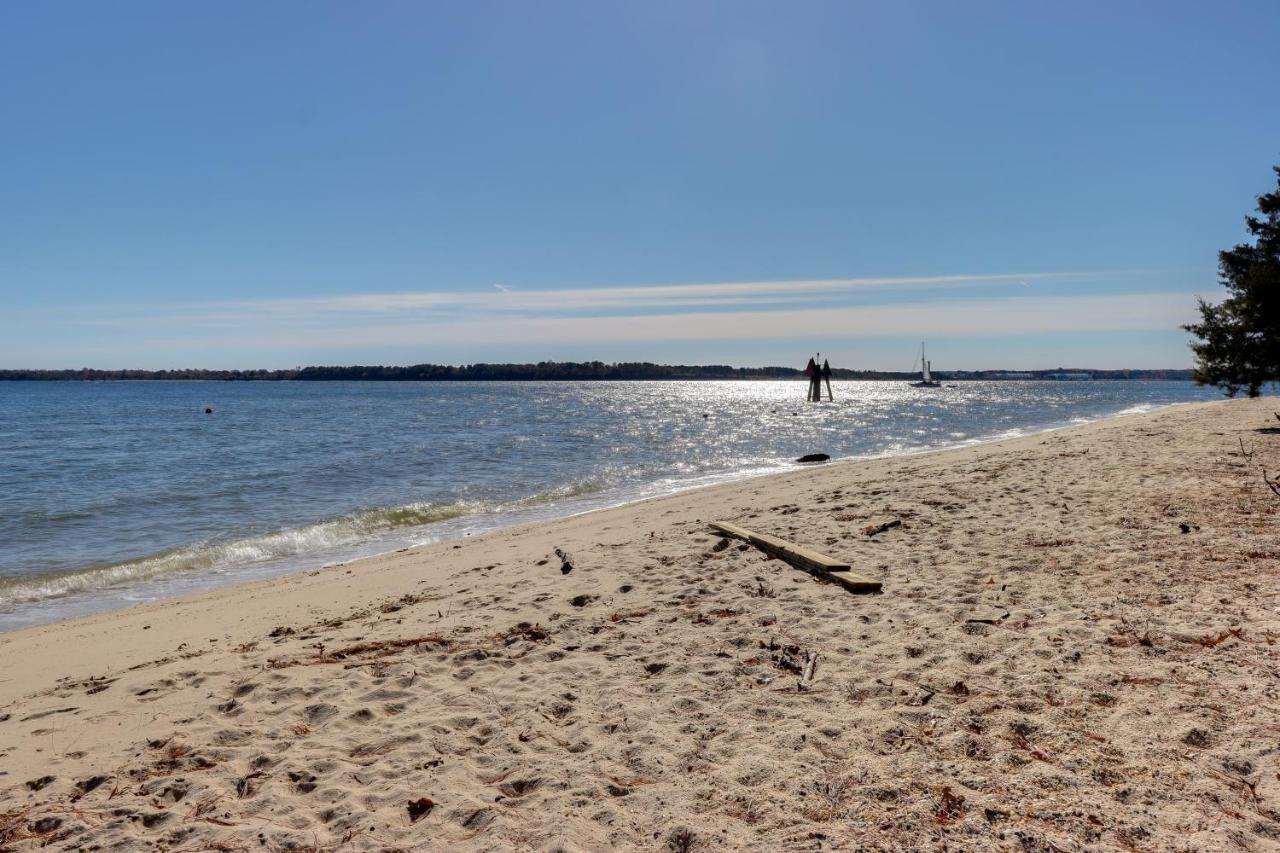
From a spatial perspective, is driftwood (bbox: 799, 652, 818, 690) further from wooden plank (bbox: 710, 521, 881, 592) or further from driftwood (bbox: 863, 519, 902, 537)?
driftwood (bbox: 863, 519, 902, 537)

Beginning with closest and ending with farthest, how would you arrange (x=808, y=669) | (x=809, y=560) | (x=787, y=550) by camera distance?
(x=808, y=669)
(x=809, y=560)
(x=787, y=550)

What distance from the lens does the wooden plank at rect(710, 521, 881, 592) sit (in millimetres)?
6492

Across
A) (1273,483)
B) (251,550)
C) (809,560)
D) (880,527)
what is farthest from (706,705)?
(251,550)

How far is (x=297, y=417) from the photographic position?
174 feet

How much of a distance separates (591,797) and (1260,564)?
616 cm

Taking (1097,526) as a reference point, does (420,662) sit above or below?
below

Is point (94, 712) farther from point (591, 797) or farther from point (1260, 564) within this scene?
point (1260, 564)

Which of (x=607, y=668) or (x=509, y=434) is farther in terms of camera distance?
(x=509, y=434)

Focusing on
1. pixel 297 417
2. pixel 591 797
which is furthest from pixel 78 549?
pixel 297 417

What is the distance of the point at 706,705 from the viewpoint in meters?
4.46

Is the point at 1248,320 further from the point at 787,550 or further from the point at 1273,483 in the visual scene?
the point at 787,550

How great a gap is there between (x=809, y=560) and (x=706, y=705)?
3.13 metres

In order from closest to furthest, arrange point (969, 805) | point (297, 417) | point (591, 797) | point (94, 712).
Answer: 1. point (969, 805)
2. point (591, 797)
3. point (94, 712)
4. point (297, 417)

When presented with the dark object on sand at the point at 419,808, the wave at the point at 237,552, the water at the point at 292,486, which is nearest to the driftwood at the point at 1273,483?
the dark object on sand at the point at 419,808
